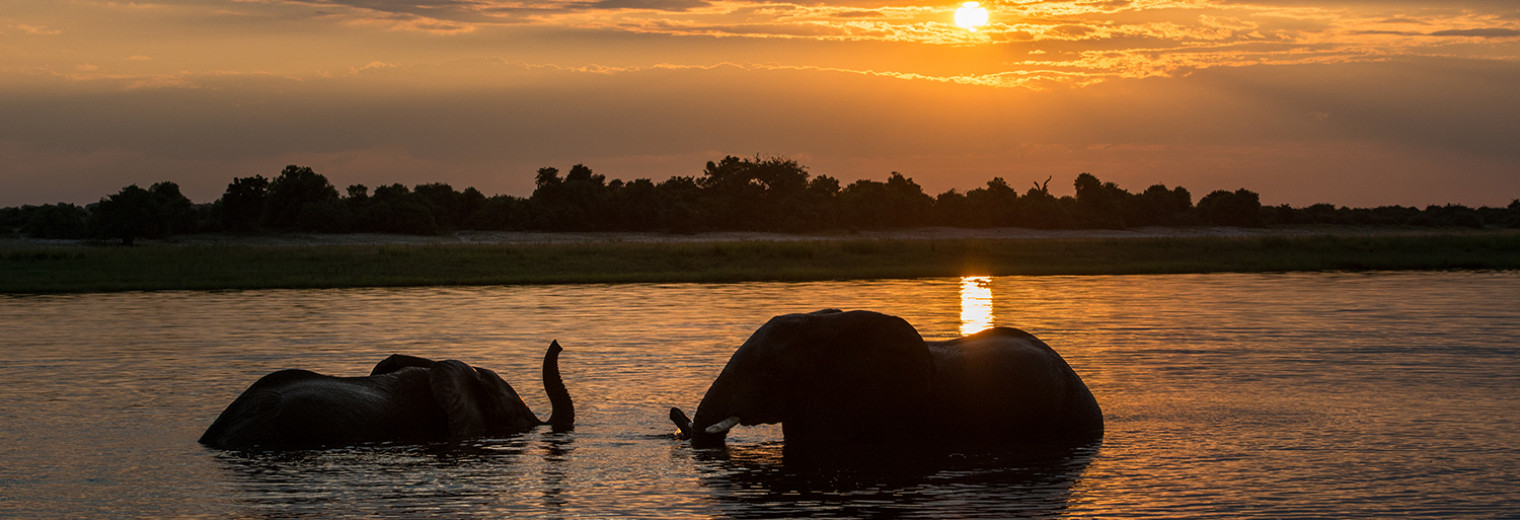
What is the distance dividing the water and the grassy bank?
15.5 metres

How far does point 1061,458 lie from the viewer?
1057 cm

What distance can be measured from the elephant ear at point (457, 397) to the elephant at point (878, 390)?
1.69 m

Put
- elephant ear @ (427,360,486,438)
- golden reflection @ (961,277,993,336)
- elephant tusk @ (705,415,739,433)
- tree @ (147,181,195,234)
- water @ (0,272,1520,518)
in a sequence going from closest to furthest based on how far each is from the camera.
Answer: water @ (0,272,1520,518)
elephant tusk @ (705,415,739,433)
elephant ear @ (427,360,486,438)
golden reflection @ (961,277,993,336)
tree @ (147,181,195,234)

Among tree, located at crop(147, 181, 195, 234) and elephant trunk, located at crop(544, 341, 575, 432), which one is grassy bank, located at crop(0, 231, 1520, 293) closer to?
tree, located at crop(147, 181, 195, 234)

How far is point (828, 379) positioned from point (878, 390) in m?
0.39

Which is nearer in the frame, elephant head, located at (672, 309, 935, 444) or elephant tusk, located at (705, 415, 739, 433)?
elephant tusk, located at (705, 415, 739, 433)

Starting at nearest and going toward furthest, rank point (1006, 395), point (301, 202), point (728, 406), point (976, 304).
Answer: point (728, 406)
point (1006, 395)
point (976, 304)
point (301, 202)

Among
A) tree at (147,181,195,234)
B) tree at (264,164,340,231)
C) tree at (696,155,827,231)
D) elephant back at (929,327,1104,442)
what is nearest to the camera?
elephant back at (929,327,1104,442)

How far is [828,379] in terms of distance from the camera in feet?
35.7

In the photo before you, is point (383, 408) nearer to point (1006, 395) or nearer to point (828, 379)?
point (828, 379)

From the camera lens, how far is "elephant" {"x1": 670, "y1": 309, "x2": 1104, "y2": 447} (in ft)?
35.3

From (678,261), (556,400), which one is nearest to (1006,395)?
(556,400)

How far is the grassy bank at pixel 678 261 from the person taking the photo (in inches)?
1645

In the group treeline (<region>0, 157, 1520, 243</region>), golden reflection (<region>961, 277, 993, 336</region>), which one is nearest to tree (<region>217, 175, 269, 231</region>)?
treeline (<region>0, 157, 1520, 243</region>)
